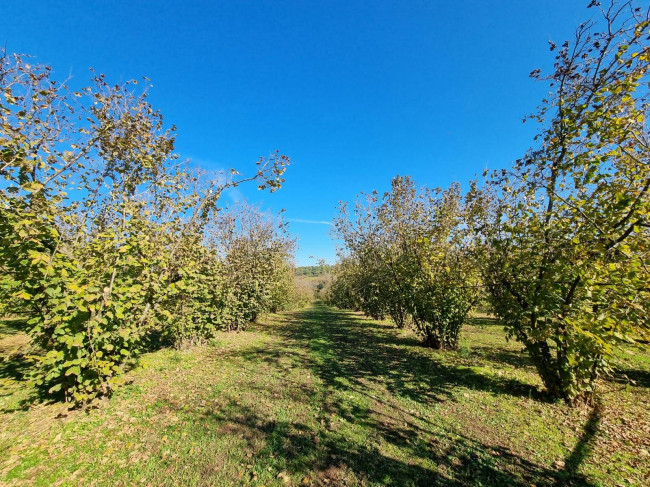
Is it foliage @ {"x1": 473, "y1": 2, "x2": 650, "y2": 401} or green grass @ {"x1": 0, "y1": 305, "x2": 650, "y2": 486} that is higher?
foliage @ {"x1": 473, "y1": 2, "x2": 650, "y2": 401}

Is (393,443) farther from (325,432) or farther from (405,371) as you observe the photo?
(405,371)

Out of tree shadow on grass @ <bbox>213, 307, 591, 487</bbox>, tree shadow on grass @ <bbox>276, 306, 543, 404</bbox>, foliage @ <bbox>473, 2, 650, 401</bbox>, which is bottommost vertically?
tree shadow on grass @ <bbox>213, 307, 591, 487</bbox>

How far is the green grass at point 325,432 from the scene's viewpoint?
3.95 m

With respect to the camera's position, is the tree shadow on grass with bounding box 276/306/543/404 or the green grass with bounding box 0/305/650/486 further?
the tree shadow on grass with bounding box 276/306/543/404

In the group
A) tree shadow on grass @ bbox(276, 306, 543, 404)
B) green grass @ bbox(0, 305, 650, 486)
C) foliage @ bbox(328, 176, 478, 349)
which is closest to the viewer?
green grass @ bbox(0, 305, 650, 486)

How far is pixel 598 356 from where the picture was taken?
5.50 m

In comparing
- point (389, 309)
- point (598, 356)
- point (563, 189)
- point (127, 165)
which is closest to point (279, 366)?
point (127, 165)

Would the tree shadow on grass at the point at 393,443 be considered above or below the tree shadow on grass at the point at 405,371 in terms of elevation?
below

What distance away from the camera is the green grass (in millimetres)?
3953

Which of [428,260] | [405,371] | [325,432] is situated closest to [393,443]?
[325,432]

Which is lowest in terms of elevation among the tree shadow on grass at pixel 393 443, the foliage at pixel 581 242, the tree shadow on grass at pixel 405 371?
the tree shadow on grass at pixel 393 443

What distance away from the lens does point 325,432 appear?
16.6ft

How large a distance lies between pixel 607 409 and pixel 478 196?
230 inches

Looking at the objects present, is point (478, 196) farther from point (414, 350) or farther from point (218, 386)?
point (218, 386)
